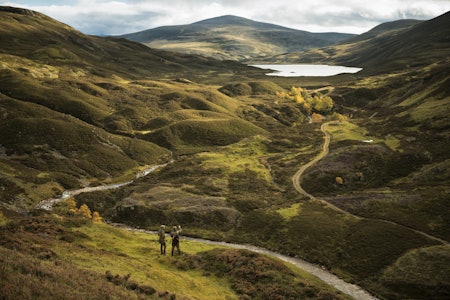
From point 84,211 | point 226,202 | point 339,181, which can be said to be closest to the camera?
point 84,211

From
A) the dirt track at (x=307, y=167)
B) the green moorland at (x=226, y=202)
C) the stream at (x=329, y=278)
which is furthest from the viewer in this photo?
the dirt track at (x=307, y=167)

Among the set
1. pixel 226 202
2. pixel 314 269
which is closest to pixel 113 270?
pixel 314 269

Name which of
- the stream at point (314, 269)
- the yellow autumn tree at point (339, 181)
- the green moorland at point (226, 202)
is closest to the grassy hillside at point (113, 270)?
the green moorland at point (226, 202)

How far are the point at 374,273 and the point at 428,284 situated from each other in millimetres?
9342

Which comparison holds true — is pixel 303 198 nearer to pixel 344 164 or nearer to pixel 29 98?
pixel 344 164

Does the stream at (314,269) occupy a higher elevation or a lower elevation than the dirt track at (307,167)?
lower

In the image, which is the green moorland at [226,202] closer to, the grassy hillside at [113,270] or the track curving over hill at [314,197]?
the grassy hillside at [113,270]

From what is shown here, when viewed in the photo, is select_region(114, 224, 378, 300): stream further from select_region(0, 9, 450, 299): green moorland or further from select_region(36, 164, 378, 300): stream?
select_region(0, 9, 450, 299): green moorland

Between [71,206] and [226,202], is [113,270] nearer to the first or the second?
[226,202]

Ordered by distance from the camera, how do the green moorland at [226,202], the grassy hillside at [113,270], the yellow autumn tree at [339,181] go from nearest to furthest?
the grassy hillside at [113,270], the green moorland at [226,202], the yellow autumn tree at [339,181]

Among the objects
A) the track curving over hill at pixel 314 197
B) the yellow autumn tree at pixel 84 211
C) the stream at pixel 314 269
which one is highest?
the track curving over hill at pixel 314 197

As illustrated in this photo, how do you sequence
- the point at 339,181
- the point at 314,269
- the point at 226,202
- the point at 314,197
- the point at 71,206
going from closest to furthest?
the point at 314,269
the point at 314,197
the point at 71,206
the point at 226,202
the point at 339,181

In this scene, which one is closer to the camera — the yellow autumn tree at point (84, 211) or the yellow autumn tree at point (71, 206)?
the yellow autumn tree at point (84, 211)

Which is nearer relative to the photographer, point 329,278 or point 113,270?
point 113,270
